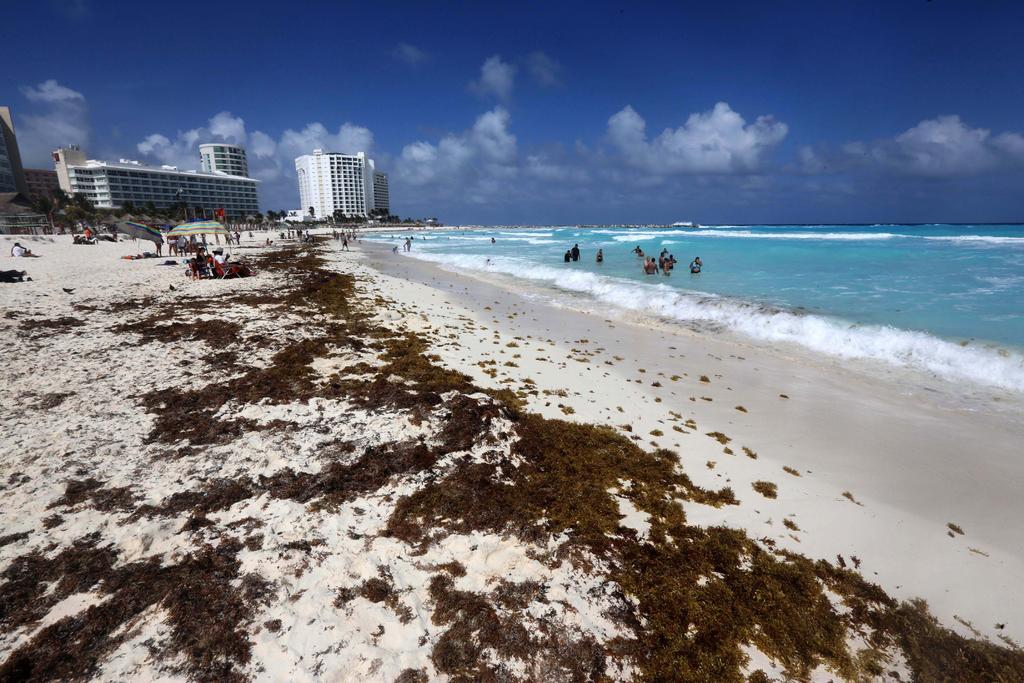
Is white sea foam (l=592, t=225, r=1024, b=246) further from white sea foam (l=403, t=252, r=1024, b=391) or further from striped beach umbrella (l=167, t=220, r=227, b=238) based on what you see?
striped beach umbrella (l=167, t=220, r=227, b=238)

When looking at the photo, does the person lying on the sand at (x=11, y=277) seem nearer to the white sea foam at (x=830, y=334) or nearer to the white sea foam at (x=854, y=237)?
the white sea foam at (x=830, y=334)

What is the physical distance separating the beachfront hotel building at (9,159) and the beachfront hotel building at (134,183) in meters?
10.0

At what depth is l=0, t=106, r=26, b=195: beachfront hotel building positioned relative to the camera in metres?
82.4

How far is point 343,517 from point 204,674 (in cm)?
161

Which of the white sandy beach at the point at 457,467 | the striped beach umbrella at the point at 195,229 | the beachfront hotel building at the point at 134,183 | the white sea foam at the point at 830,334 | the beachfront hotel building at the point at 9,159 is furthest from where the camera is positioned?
the beachfront hotel building at the point at 134,183

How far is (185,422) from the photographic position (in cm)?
602

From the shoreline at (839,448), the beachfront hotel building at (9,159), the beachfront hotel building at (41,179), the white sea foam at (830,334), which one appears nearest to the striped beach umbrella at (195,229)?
the white sea foam at (830,334)

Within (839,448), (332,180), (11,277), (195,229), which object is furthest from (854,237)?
(332,180)

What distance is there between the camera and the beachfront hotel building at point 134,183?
110 m

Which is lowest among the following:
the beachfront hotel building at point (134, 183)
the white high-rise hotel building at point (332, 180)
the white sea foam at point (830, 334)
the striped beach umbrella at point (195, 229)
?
the white sea foam at point (830, 334)

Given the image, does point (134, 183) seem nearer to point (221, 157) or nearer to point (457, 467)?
point (221, 157)

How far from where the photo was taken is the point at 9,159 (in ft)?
295

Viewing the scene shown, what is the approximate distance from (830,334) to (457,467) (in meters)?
11.8

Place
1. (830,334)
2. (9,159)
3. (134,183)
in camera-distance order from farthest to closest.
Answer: (134,183), (9,159), (830,334)
